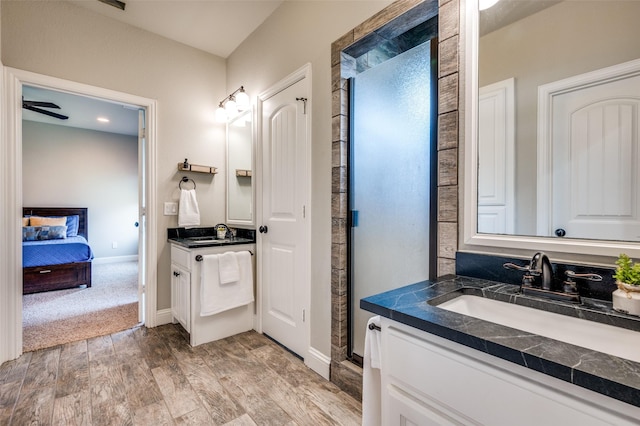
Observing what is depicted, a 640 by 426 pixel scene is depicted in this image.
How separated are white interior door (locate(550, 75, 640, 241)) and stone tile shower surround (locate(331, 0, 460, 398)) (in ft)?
1.18

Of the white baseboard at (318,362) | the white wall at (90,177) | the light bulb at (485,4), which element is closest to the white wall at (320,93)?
the white baseboard at (318,362)

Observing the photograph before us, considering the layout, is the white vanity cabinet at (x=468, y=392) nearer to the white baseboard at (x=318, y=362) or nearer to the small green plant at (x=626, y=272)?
the small green plant at (x=626, y=272)

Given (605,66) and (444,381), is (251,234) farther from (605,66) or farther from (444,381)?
(605,66)

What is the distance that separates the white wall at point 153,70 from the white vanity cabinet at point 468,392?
259 centimetres

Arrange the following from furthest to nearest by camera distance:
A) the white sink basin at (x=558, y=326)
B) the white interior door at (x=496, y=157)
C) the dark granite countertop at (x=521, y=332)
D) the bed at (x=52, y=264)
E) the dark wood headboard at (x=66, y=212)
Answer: the dark wood headboard at (x=66, y=212) → the bed at (x=52, y=264) → the white interior door at (x=496, y=157) → the white sink basin at (x=558, y=326) → the dark granite countertop at (x=521, y=332)

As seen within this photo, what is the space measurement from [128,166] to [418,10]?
6.44 meters

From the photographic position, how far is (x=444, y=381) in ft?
2.55

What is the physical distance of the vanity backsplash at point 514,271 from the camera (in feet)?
3.02

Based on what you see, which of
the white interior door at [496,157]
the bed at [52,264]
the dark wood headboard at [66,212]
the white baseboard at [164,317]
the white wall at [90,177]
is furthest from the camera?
the white wall at [90,177]

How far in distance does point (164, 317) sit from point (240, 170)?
159 cm

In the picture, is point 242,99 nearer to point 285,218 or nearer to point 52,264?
point 285,218

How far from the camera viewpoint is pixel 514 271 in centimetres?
111

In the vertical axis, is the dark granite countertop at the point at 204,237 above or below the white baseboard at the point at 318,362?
above

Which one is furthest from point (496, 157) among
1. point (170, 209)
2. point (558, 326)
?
point (170, 209)
